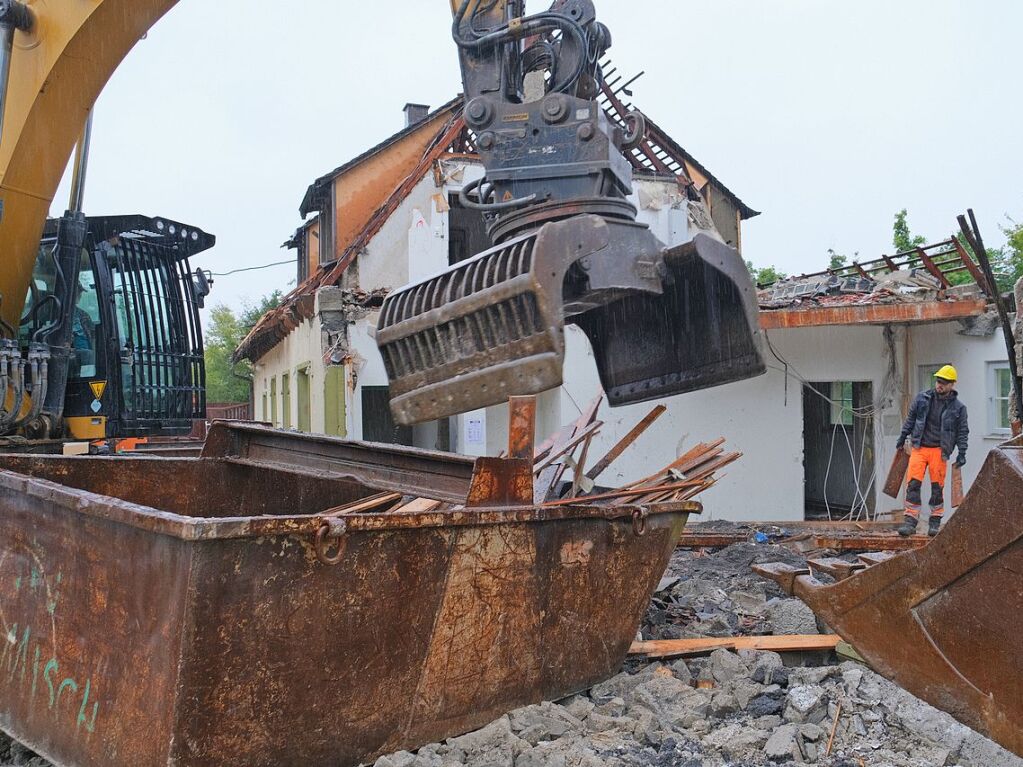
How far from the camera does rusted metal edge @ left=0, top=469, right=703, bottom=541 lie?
2.37 metres

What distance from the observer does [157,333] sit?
7.17 metres

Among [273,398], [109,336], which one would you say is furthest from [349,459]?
[273,398]

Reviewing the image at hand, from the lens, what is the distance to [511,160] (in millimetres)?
3992

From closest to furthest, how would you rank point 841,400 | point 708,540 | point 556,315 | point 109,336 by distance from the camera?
point 556,315 → point 109,336 → point 708,540 → point 841,400

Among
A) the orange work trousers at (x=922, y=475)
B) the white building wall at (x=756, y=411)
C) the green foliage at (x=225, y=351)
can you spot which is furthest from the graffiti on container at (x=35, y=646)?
the green foliage at (x=225, y=351)

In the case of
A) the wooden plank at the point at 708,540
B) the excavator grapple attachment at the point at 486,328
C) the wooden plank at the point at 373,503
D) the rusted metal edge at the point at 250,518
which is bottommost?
the wooden plank at the point at 708,540

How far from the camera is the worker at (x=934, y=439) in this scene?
8.97 metres

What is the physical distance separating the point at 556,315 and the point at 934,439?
274 inches

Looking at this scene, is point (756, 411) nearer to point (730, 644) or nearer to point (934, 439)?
point (934, 439)

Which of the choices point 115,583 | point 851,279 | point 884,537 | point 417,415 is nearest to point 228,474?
point 417,415

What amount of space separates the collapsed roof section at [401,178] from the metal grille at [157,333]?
494cm

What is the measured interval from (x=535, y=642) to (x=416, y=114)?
14117mm

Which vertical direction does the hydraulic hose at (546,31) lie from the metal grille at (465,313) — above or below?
above

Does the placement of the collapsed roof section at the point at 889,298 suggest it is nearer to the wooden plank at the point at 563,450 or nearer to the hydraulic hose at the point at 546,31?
the wooden plank at the point at 563,450
